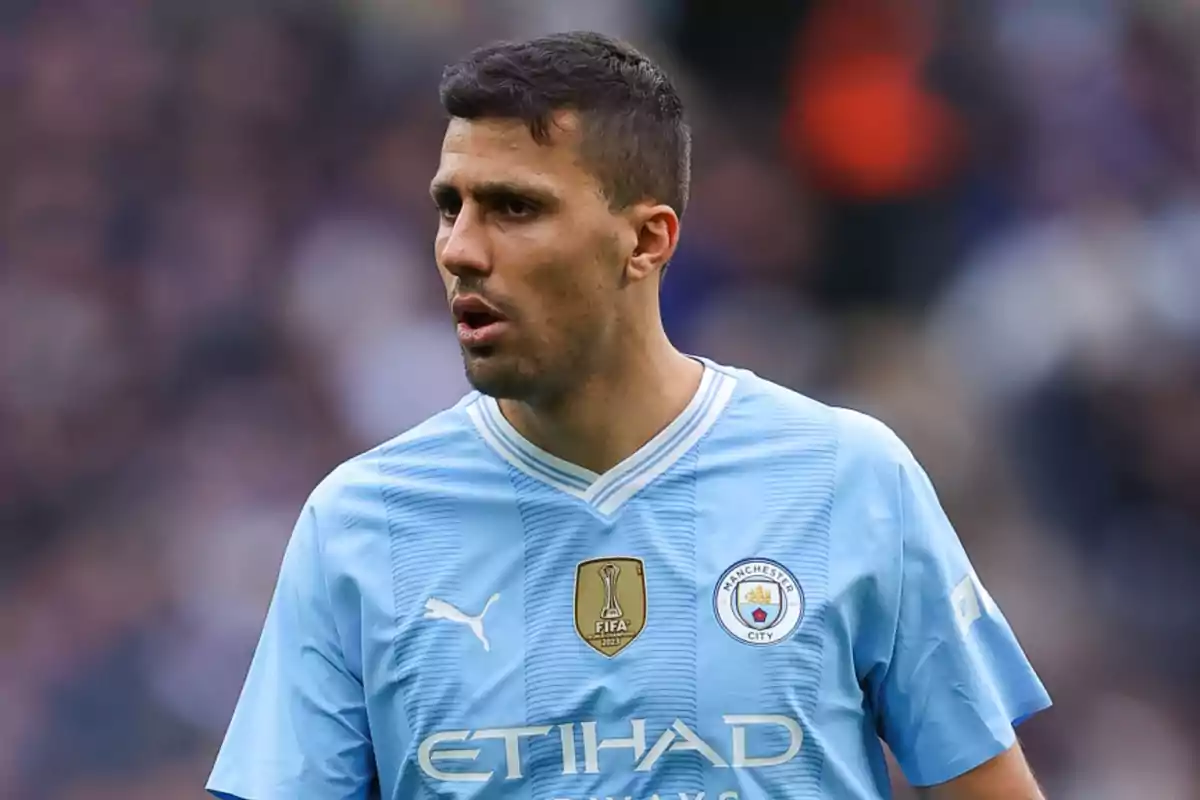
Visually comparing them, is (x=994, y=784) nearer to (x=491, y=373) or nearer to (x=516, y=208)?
(x=491, y=373)

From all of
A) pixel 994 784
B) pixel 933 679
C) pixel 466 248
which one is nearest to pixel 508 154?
pixel 466 248

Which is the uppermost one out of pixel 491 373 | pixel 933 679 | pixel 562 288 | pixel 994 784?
pixel 562 288

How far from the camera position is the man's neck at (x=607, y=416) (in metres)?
3.07

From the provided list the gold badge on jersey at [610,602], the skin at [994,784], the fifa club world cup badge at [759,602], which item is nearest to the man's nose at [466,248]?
the gold badge on jersey at [610,602]

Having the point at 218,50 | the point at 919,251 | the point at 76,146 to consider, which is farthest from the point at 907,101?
the point at 76,146

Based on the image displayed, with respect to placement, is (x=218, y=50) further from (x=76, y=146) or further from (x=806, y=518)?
(x=806, y=518)

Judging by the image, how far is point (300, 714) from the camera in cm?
299

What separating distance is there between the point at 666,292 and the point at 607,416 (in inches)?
147

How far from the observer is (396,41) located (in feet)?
23.9

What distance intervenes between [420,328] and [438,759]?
3.93m

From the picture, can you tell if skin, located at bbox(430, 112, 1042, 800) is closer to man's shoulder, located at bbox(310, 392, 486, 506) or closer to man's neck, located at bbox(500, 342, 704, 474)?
man's neck, located at bbox(500, 342, 704, 474)

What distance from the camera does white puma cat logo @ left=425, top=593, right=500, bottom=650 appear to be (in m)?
2.99

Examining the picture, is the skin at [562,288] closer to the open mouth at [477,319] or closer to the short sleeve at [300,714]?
the open mouth at [477,319]

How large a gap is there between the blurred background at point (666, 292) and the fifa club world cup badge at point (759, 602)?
3557 millimetres
